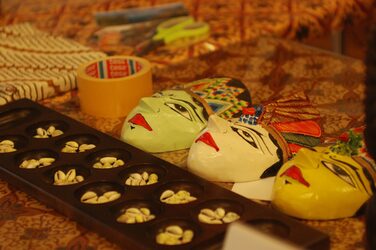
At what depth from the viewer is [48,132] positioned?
3.58 feet

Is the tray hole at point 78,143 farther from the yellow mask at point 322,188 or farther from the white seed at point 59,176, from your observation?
the yellow mask at point 322,188

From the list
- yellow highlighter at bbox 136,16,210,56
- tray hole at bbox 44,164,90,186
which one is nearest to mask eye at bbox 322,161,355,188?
tray hole at bbox 44,164,90,186

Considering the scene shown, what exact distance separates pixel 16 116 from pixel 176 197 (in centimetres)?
40

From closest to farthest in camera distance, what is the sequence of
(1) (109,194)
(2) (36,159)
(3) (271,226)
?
1. (3) (271,226)
2. (1) (109,194)
3. (2) (36,159)

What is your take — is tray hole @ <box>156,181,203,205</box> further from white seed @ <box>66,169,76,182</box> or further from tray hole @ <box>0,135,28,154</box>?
tray hole @ <box>0,135,28,154</box>

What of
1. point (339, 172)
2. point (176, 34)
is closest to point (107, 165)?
point (339, 172)

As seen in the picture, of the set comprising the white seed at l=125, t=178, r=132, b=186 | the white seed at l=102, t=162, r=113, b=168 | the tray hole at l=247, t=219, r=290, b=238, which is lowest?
the white seed at l=102, t=162, r=113, b=168

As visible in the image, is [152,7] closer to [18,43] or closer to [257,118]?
[18,43]

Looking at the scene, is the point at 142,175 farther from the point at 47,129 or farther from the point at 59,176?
the point at 47,129

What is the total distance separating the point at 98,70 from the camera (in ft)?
4.17

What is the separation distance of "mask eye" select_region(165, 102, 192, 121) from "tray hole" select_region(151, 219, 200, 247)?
258 mm

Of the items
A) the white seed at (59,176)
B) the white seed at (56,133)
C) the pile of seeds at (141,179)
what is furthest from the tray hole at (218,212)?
the white seed at (56,133)

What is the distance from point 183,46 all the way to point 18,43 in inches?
13.8

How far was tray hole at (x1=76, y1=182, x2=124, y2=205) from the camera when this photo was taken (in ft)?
2.93
